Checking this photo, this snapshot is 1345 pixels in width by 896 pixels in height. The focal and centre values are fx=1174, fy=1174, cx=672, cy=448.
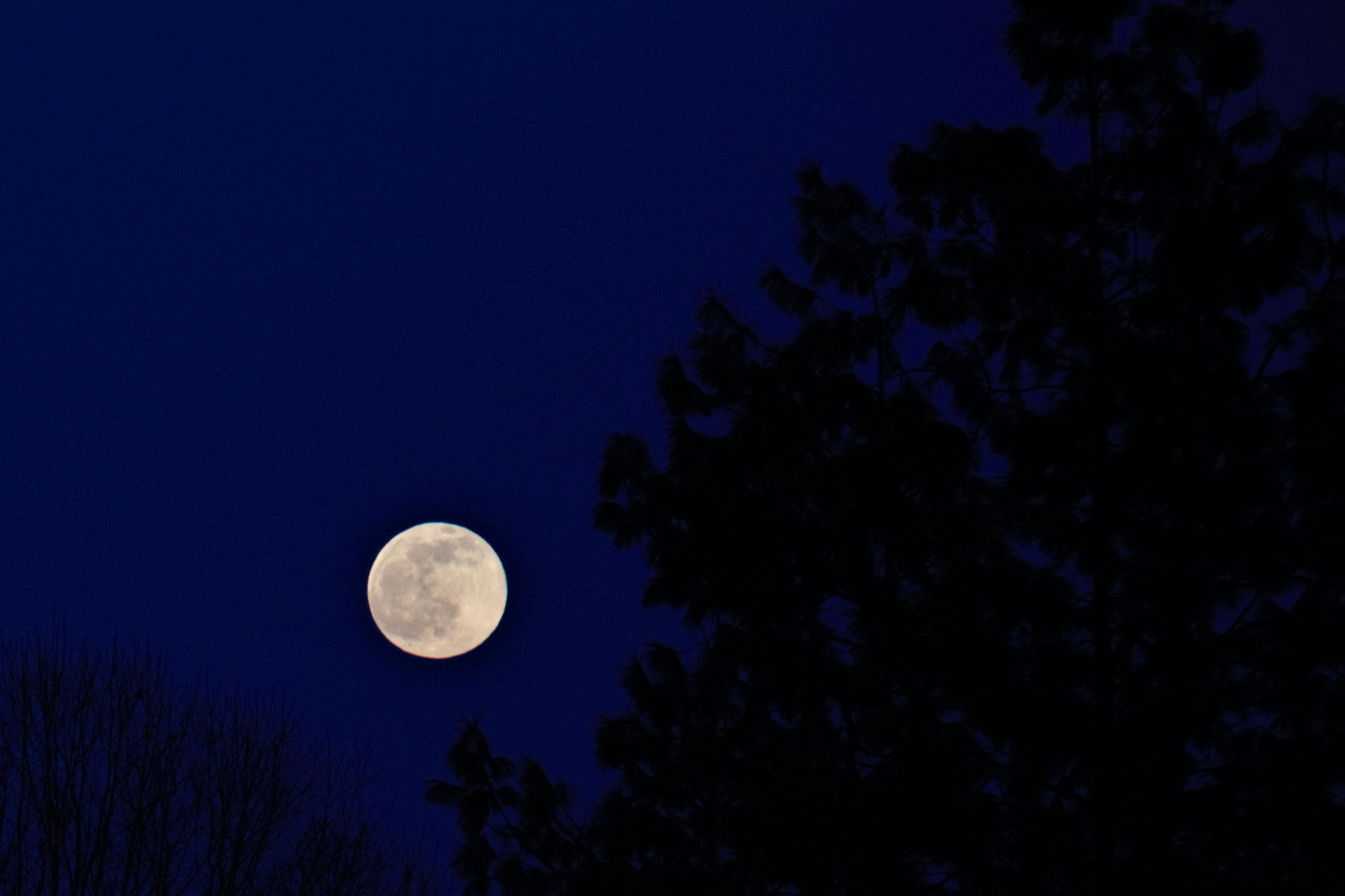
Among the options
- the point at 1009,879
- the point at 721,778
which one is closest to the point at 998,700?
the point at 1009,879

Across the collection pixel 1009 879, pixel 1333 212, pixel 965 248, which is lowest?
pixel 1009 879

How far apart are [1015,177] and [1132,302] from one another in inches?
56.2

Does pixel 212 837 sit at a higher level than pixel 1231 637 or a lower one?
higher

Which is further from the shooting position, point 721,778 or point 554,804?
point 554,804

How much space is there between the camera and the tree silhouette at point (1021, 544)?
795cm

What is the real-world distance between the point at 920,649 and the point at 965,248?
3402mm

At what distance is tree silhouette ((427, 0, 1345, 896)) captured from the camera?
7.95m

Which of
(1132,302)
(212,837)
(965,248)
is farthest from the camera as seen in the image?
(212,837)

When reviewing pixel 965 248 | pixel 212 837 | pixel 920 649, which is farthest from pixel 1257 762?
pixel 212 837

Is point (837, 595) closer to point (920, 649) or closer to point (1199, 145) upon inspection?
point (920, 649)

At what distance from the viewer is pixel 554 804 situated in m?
9.86

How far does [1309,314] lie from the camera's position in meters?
8.59

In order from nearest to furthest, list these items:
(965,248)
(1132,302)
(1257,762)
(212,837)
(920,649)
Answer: (1257,762)
(920,649)
(1132,302)
(965,248)
(212,837)

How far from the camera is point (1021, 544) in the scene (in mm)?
9055
